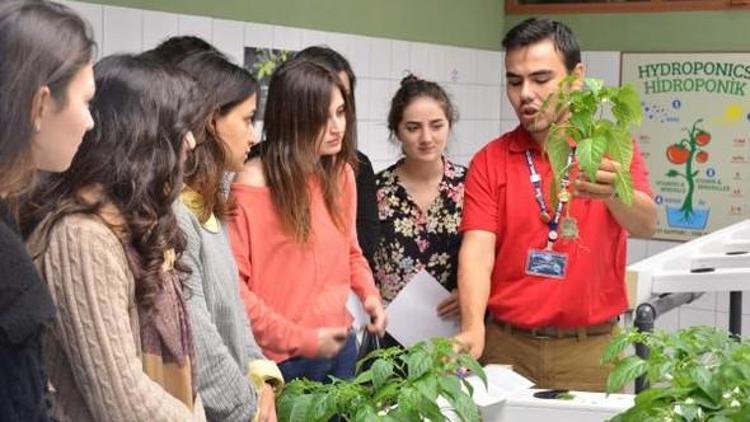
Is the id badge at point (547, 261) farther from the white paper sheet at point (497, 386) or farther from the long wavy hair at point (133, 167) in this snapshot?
the long wavy hair at point (133, 167)

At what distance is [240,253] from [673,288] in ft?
5.20

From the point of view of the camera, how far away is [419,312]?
298cm

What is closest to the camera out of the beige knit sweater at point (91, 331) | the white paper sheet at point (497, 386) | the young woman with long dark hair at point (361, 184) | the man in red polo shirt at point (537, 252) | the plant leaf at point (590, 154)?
the beige knit sweater at point (91, 331)

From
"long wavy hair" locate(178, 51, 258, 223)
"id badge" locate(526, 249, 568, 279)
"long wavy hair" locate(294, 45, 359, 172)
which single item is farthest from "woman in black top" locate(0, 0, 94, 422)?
"id badge" locate(526, 249, 568, 279)

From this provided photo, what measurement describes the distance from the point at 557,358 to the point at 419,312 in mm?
408

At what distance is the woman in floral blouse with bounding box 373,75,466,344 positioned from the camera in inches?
121

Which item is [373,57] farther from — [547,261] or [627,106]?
[627,106]

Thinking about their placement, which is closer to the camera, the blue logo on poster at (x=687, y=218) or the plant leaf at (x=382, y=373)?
the plant leaf at (x=382, y=373)

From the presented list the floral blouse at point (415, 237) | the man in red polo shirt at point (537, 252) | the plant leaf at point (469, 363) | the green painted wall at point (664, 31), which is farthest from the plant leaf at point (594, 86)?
the green painted wall at point (664, 31)

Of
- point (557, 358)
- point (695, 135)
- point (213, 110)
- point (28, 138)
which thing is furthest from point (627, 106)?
point (695, 135)

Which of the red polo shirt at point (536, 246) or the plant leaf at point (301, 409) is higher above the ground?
the red polo shirt at point (536, 246)

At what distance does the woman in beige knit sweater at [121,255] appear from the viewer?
153cm

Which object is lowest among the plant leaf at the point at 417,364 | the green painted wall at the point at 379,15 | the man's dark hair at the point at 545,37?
the plant leaf at the point at 417,364

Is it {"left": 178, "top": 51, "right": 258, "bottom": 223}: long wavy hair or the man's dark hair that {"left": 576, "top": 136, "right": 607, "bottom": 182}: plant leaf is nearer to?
the man's dark hair
